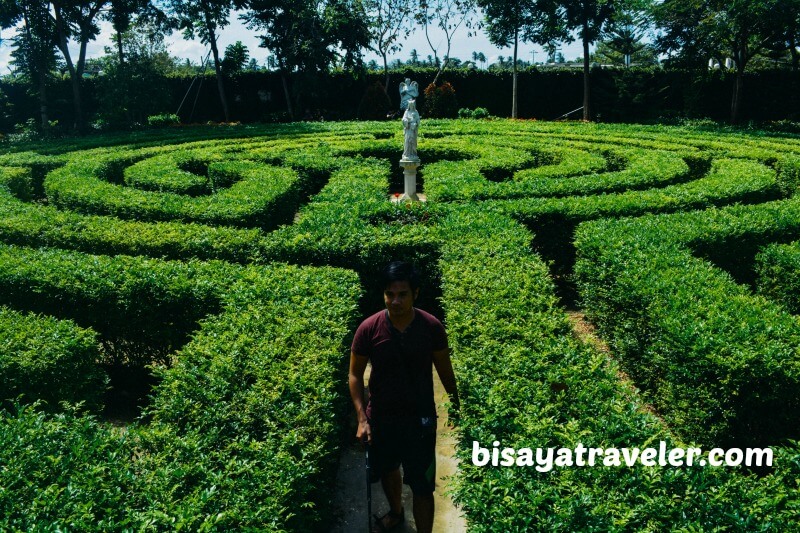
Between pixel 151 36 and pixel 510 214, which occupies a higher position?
pixel 151 36

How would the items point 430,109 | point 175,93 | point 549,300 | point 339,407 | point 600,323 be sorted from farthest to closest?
point 175,93, point 430,109, point 600,323, point 549,300, point 339,407

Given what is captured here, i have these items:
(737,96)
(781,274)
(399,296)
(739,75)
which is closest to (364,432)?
(399,296)

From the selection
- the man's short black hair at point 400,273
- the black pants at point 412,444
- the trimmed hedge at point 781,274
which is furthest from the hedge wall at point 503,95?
the black pants at point 412,444

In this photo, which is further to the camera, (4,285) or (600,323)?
(600,323)

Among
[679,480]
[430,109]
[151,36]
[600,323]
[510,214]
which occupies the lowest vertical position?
[600,323]

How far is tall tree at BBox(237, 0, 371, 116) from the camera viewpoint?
32.5 m

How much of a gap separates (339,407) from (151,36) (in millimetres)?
37006

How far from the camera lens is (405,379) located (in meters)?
4.56

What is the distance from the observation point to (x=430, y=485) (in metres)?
4.57

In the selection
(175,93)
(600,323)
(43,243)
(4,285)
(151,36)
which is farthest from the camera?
(175,93)

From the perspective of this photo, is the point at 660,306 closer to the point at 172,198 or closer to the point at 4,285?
the point at 4,285

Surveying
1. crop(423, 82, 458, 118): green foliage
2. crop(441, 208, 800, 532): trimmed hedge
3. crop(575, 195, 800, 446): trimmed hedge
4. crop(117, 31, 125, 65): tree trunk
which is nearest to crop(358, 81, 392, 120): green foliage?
crop(423, 82, 458, 118): green foliage

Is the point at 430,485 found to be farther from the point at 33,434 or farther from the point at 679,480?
the point at 33,434

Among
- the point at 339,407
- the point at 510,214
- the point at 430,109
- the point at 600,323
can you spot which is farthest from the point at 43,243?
the point at 430,109
